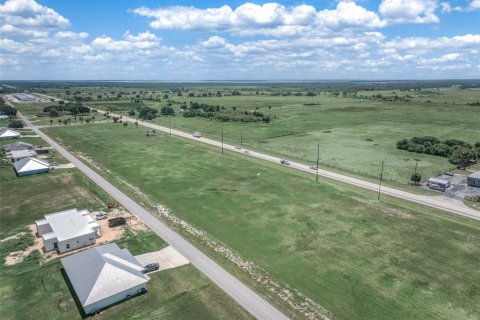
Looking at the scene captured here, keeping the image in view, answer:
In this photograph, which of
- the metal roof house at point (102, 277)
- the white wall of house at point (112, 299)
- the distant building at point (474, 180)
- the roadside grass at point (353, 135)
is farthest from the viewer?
the roadside grass at point (353, 135)

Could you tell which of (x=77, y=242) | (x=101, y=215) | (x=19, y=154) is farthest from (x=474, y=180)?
(x=19, y=154)

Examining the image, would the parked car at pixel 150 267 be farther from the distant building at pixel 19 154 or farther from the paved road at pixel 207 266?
the distant building at pixel 19 154

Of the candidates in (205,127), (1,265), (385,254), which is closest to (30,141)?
(205,127)

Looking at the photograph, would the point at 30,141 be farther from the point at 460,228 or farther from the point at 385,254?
the point at 460,228

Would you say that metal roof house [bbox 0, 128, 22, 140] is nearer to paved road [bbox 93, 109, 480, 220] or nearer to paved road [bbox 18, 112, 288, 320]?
paved road [bbox 18, 112, 288, 320]

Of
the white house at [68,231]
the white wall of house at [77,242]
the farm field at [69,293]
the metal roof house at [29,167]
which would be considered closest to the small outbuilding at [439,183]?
the farm field at [69,293]

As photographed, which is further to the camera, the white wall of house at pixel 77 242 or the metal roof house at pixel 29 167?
the metal roof house at pixel 29 167

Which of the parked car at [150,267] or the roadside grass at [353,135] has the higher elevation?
the roadside grass at [353,135]
